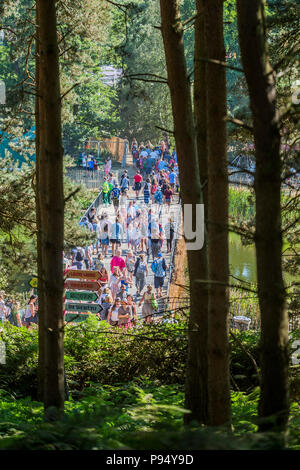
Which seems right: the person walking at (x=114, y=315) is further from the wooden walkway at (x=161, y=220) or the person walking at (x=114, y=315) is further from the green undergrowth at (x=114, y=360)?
the wooden walkway at (x=161, y=220)

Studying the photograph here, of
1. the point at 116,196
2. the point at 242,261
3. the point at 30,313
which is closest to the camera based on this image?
the point at 30,313

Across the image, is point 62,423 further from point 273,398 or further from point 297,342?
point 297,342

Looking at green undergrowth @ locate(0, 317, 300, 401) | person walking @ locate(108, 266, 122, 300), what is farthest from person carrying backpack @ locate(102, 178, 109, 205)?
green undergrowth @ locate(0, 317, 300, 401)

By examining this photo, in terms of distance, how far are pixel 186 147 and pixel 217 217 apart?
2.56 ft

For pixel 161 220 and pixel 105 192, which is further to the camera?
pixel 105 192

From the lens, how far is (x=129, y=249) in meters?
23.3

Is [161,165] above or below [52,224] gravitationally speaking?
above

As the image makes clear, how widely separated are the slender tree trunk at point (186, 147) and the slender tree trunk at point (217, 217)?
51 centimetres

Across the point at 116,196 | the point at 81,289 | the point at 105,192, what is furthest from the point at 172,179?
the point at 81,289

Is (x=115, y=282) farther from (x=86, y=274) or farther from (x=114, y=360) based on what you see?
(x=114, y=360)

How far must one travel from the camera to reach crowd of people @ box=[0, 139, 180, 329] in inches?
583

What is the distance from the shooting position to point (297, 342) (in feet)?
27.4

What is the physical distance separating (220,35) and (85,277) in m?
8.58
